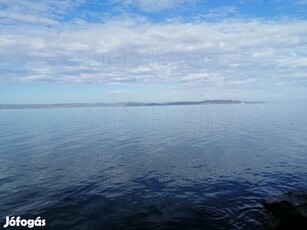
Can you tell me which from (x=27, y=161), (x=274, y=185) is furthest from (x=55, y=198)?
(x=274, y=185)

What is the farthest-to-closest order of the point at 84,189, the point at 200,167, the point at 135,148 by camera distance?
the point at 135,148
the point at 200,167
the point at 84,189

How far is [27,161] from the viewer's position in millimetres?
47656

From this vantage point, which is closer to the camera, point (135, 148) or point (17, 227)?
point (17, 227)

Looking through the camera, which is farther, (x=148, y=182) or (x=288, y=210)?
(x=148, y=182)

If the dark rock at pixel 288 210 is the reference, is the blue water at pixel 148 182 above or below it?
below

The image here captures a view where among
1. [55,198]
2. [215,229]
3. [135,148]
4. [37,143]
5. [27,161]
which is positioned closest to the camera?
[215,229]

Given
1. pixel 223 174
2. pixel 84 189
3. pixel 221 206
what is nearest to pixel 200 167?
pixel 223 174

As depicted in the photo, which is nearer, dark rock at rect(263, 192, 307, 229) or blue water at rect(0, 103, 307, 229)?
dark rock at rect(263, 192, 307, 229)

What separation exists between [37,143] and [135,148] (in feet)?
86.3

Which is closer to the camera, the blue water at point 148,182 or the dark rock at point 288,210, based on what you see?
the dark rock at point 288,210

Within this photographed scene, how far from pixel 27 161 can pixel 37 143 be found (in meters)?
19.4

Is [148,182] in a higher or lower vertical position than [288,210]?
lower

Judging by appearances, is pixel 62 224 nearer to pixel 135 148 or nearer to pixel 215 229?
pixel 215 229

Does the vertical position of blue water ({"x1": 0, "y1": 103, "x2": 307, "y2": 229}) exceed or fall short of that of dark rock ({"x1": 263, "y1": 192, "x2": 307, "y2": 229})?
it falls short
